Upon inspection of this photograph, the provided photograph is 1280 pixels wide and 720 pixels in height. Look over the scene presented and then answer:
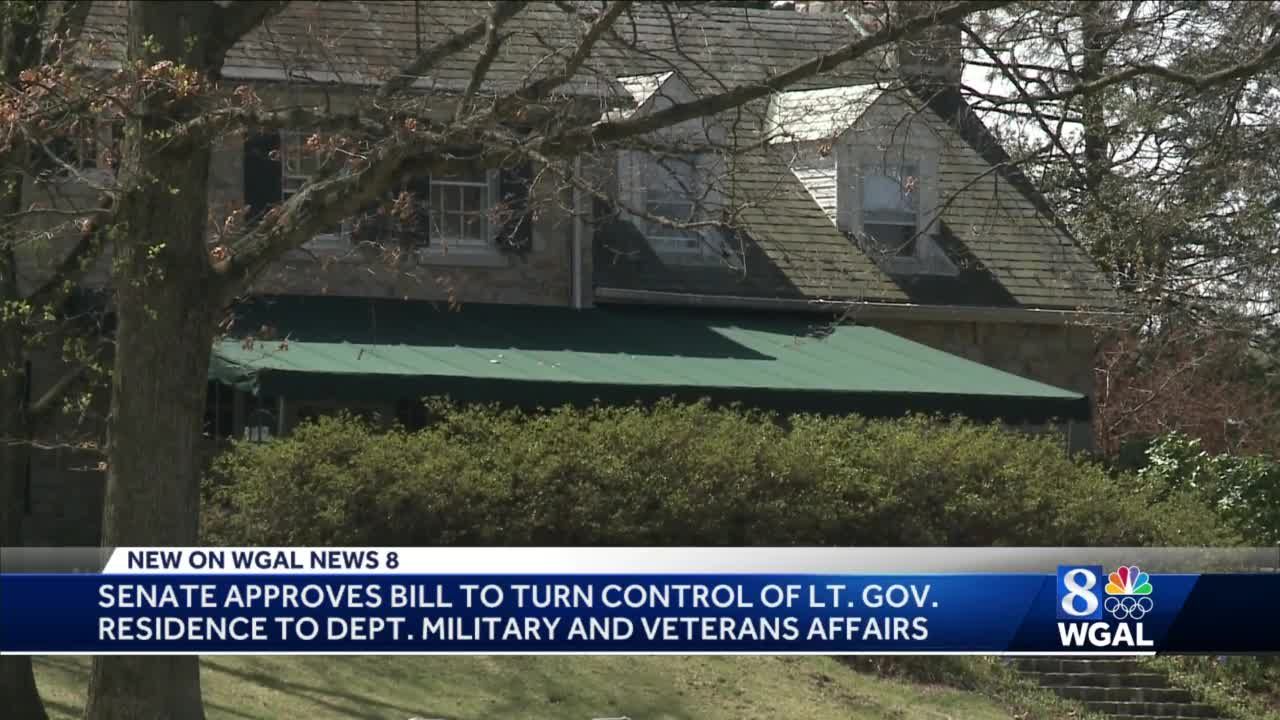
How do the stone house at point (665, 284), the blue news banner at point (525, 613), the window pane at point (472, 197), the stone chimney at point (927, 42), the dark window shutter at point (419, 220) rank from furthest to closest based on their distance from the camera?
the window pane at point (472, 197) < the dark window shutter at point (419, 220) < the stone house at point (665, 284) < the stone chimney at point (927, 42) < the blue news banner at point (525, 613)

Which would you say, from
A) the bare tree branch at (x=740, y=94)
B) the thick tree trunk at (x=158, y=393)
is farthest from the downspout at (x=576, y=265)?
the thick tree trunk at (x=158, y=393)

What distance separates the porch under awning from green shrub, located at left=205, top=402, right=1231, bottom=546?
1.30 ft

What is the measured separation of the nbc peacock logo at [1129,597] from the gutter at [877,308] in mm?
10817

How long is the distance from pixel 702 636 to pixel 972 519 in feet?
29.6

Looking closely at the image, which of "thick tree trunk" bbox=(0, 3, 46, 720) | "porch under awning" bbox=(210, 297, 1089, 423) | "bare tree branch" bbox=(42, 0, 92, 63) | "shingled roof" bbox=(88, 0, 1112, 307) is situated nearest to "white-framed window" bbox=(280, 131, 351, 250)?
"porch under awning" bbox=(210, 297, 1089, 423)

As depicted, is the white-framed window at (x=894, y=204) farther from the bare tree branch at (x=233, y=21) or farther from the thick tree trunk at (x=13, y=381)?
the bare tree branch at (x=233, y=21)

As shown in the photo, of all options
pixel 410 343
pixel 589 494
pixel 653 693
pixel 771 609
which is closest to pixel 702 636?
pixel 771 609

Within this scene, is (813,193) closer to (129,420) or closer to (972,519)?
(972,519)

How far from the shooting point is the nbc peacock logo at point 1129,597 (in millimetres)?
10719

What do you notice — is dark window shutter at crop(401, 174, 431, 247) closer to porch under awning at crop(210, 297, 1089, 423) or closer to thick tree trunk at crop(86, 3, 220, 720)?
porch under awning at crop(210, 297, 1089, 423)

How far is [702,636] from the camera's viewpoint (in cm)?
1004

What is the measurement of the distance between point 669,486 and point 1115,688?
14.3ft

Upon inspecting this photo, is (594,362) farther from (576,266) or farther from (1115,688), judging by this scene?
(1115,688)

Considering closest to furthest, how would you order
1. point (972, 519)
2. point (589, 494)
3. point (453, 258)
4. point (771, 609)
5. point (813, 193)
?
point (771, 609), point (589, 494), point (972, 519), point (453, 258), point (813, 193)
